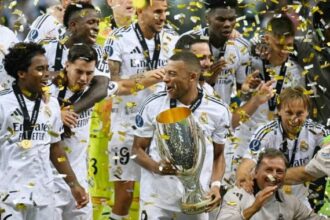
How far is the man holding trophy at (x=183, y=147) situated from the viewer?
41.3 ft

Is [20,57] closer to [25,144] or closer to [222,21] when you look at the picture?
[25,144]

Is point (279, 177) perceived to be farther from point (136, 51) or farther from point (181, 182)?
point (136, 51)

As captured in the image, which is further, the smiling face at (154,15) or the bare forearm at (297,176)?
the smiling face at (154,15)

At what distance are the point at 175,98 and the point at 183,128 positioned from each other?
2.27ft

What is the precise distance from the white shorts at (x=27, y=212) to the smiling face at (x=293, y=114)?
1.96 metres

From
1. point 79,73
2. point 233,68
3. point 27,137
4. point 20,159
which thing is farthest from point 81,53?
point 233,68

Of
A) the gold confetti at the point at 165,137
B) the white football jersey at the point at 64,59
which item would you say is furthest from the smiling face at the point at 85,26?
the gold confetti at the point at 165,137

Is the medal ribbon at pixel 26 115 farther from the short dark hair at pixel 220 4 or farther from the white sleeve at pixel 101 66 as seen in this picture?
the short dark hair at pixel 220 4

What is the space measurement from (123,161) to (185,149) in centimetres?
186

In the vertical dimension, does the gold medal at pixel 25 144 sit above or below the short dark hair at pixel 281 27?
below

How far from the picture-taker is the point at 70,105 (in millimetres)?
13562

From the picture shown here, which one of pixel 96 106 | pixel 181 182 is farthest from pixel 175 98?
pixel 96 106

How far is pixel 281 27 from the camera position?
14.3m

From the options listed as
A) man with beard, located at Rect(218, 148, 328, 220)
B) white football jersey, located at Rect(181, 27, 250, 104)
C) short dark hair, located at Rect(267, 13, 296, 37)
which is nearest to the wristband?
man with beard, located at Rect(218, 148, 328, 220)
